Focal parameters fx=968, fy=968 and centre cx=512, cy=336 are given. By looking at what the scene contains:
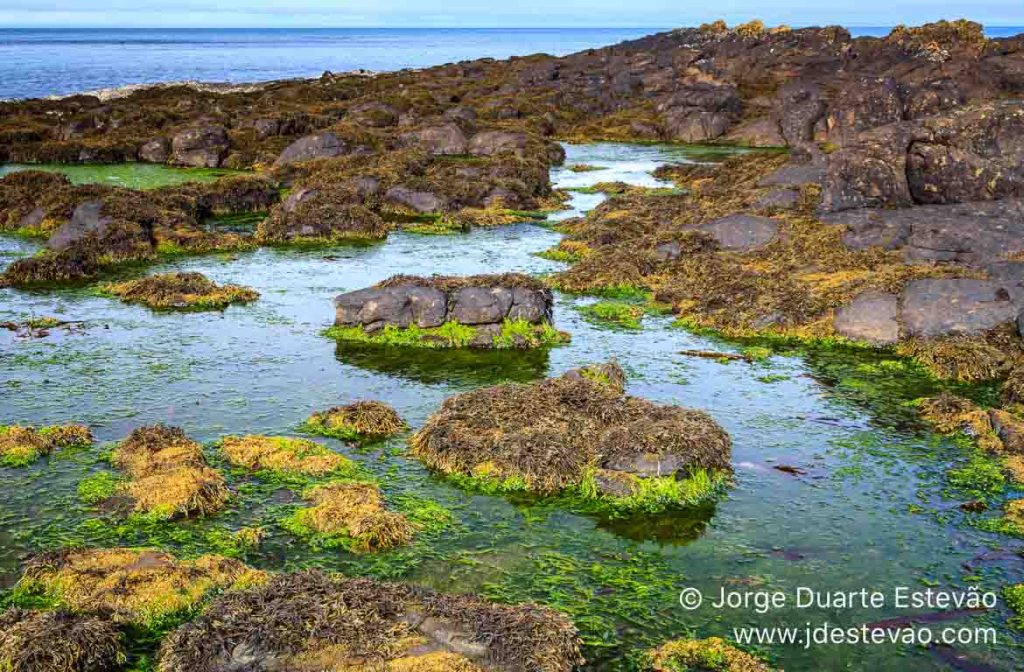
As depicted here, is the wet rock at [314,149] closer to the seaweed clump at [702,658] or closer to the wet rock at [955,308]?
the wet rock at [955,308]

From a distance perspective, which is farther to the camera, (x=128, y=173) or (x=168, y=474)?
(x=128, y=173)

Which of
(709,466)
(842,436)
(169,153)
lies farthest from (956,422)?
(169,153)

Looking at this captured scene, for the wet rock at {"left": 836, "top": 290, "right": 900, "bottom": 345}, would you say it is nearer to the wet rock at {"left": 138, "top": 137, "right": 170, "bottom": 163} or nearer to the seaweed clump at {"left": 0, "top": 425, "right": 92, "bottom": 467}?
the seaweed clump at {"left": 0, "top": 425, "right": 92, "bottom": 467}

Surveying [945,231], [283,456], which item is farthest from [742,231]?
[283,456]

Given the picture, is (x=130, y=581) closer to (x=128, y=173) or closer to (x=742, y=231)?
(x=742, y=231)

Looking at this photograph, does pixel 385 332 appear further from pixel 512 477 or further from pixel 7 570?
pixel 7 570

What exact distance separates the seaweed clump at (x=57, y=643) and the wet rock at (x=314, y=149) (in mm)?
37255

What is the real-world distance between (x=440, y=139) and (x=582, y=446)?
39.7m

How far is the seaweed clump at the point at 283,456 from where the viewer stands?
14.0m

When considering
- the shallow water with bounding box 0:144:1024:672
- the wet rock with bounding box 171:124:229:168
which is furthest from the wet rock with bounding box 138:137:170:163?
the shallow water with bounding box 0:144:1024:672

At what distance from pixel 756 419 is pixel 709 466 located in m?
2.81

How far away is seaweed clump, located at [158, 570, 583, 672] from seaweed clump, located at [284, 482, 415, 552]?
1826mm

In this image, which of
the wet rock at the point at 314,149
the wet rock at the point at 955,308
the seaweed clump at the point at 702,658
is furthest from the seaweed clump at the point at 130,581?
the wet rock at the point at 314,149

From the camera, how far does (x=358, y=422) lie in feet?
51.0
